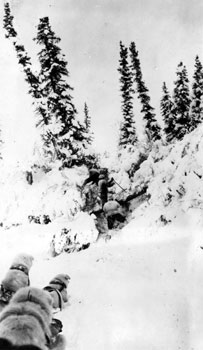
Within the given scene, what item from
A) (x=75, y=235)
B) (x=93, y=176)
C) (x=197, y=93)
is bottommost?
(x=75, y=235)

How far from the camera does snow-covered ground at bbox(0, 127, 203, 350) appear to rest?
6328 millimetres

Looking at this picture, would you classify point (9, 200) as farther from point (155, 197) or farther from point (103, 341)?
point (103, 341)

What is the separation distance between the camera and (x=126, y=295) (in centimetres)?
750

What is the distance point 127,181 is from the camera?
1342 cm

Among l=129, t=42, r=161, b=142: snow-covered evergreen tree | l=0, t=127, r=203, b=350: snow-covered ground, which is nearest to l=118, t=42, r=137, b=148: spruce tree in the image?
l=129, t=42, r=161, b=142: snow-covered evergreen tree

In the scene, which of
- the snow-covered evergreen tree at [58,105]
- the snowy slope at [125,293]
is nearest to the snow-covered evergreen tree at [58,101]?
the snow-covered evergreen tree at [58,105]

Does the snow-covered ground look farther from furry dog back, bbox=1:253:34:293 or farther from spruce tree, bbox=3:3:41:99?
spruce tree, bbox=3:3:41:99

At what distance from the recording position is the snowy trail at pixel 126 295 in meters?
6.16

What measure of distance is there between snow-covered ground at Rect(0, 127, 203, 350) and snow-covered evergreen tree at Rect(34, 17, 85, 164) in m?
8.33

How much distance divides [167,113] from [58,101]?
62.7 ft

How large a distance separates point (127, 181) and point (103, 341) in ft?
25.6

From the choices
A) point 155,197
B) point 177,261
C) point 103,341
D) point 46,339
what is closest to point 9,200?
point 155,197

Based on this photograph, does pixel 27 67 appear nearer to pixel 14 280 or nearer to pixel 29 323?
pixel 14 280

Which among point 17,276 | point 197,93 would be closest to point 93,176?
point 17,276
